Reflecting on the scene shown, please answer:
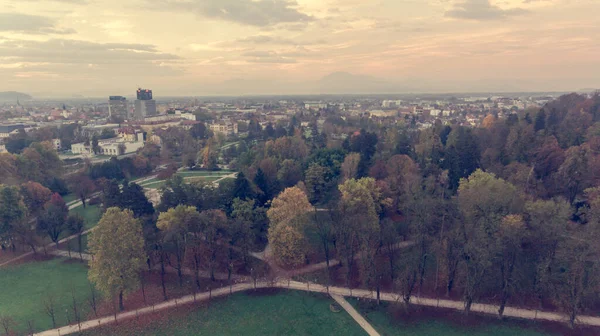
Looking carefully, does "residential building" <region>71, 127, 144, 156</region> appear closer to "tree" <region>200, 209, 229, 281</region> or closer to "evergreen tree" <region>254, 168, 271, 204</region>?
"evergreen tree" <region>254, 168, 271, 204</region>

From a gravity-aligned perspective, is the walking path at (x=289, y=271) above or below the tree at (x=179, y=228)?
below

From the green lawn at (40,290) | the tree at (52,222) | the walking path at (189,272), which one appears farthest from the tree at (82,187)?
the green lawn at (40,290)

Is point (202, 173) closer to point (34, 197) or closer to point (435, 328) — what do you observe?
point (34, 197)

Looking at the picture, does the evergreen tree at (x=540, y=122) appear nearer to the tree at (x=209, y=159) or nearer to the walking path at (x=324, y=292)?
the walking path at (x=324, y=292)

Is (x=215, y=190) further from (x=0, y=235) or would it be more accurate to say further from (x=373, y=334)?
(x=373, y=334)

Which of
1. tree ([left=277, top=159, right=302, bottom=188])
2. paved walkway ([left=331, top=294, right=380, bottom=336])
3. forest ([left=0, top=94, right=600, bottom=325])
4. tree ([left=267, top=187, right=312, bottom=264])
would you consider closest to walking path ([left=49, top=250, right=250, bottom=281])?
forest ([left=0, top=94, right=600, bottom=325])
